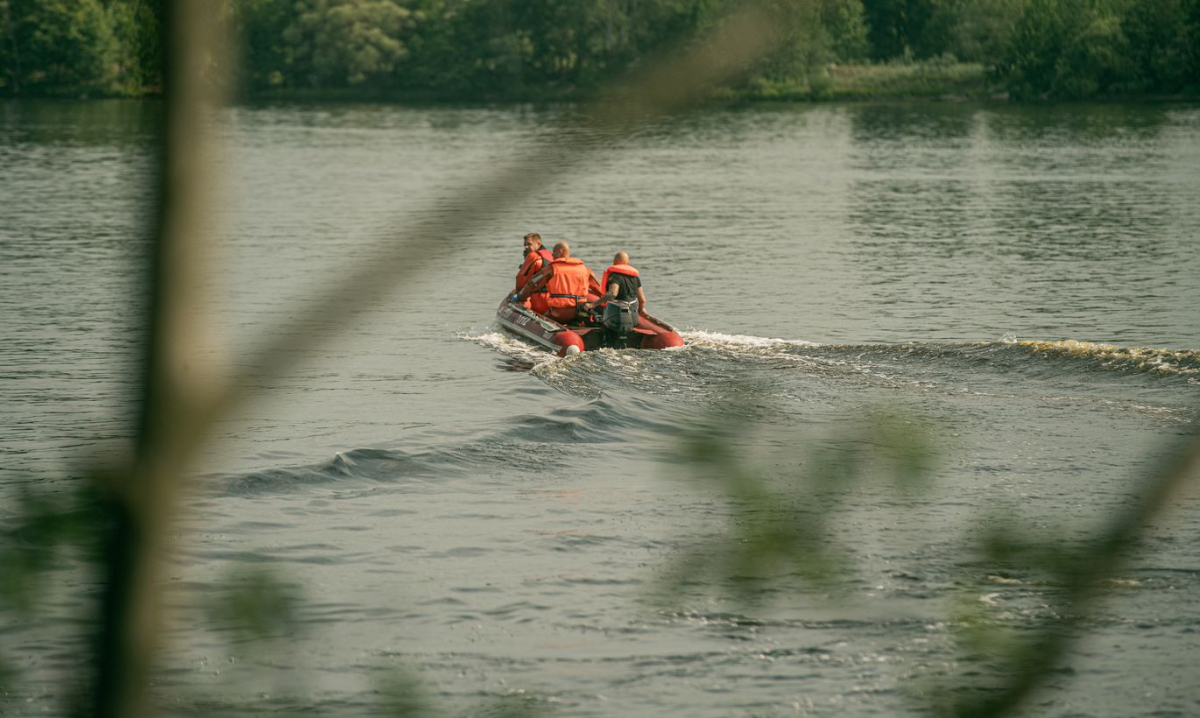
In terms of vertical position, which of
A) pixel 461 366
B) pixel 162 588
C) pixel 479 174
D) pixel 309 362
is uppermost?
pixel 479 174

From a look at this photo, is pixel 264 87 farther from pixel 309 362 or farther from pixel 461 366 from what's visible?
pixel 461 366

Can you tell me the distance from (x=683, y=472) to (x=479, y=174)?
1768mm

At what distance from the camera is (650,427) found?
777 inches

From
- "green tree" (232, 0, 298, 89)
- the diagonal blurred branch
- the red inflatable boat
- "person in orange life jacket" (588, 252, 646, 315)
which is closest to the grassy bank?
"green tree" (232, 0, 298, 89)

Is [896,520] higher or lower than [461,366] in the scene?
higher

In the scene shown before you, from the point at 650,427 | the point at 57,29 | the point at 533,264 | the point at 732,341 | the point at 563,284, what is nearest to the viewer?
the point at 57,29

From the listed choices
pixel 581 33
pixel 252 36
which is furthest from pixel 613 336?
pixel 252 36

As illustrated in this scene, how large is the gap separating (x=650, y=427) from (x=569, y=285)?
6419 mm

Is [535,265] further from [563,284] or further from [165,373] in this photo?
[165,373]

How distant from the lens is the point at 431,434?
20391mm

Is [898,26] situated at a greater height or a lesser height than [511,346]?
greater

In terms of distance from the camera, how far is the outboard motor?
78.1 ft

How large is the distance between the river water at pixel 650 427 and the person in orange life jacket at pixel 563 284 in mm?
1037

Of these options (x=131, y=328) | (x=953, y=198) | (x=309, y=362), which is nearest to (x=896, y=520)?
(x=309, y=362)
